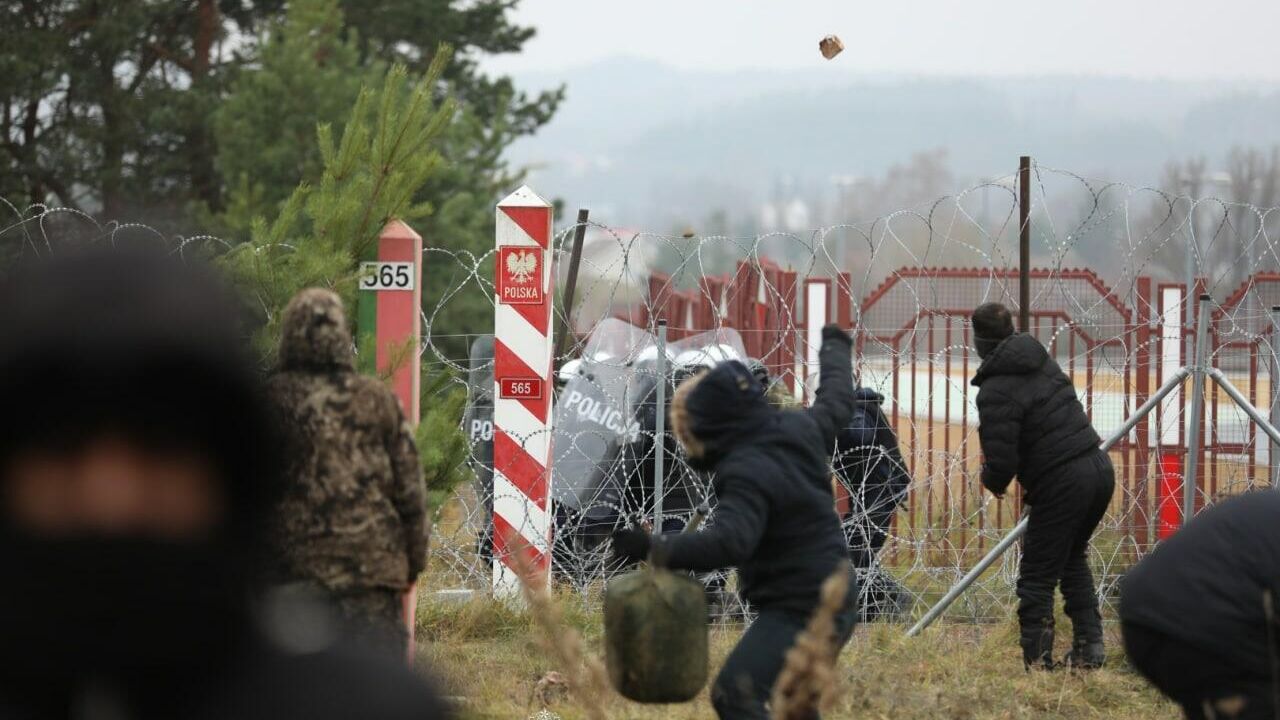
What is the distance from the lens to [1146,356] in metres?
8.64

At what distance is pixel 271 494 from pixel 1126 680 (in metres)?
5.62

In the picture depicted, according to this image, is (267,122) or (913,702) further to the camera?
(267,122)

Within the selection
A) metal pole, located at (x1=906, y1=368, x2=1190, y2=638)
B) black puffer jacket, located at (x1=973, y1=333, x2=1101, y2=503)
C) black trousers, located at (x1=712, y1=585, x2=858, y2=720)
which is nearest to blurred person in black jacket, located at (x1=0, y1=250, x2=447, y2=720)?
black trousers, located at (x1=712, y1=585, x2=858, y2=720)

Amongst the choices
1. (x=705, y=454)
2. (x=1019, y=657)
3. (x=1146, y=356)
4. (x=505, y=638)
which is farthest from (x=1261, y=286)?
(x=705, y=454)

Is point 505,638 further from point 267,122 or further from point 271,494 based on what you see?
point 267,122

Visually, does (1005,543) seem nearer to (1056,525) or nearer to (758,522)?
(1056,525)

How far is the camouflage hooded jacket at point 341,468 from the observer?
13.1 feet

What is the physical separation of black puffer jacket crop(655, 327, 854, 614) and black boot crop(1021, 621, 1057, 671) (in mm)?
2506

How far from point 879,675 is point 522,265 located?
2456 mm

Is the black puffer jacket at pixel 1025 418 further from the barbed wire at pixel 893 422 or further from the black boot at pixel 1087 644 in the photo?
the black boot at pixel 1087 644

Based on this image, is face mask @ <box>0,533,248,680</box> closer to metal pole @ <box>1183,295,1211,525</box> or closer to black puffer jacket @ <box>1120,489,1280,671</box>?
black puffer jacket @ <box>1120,489,1280,671</box>

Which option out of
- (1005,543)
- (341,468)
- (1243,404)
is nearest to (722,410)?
(341,468)

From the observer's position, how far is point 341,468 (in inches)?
158

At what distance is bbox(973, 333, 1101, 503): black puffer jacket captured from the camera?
21.0 ft
